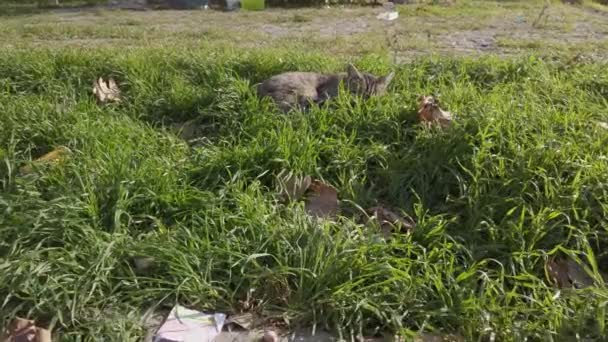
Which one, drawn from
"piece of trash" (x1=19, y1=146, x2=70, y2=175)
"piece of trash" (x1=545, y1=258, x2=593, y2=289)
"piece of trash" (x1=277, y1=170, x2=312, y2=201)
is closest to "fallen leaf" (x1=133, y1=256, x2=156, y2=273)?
"piece of trash" (x1=277, y1=170, x2=312, y2=201)

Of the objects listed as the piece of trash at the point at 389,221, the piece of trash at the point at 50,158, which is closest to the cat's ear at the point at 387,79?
the piece of trash at the point at 389,221

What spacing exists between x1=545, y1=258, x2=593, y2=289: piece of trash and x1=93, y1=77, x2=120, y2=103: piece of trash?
9.12 ft

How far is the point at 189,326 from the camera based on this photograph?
1880mm

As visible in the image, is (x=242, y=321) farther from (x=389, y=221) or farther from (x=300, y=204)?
(x=389, y=221)

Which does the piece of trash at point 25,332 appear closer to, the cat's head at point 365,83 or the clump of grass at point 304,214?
the clump of grass at point 304,214

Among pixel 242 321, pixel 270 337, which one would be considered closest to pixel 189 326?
pixel 242 321

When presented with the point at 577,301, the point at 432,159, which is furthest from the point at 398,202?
the point at 577,301

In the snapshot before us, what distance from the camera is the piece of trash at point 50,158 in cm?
262

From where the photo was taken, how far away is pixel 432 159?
2646 millimetres

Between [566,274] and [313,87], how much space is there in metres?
1.87

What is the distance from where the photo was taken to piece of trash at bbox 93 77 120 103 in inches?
137

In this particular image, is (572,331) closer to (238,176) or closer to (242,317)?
(242,317)

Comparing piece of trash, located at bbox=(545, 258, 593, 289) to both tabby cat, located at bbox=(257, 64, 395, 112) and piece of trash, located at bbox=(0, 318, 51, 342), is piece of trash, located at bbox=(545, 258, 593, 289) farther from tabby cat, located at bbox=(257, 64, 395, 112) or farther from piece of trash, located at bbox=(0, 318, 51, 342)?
piece of trash, located at bbox=(0, 318, 51, 342)

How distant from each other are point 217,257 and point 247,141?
0.98 m
